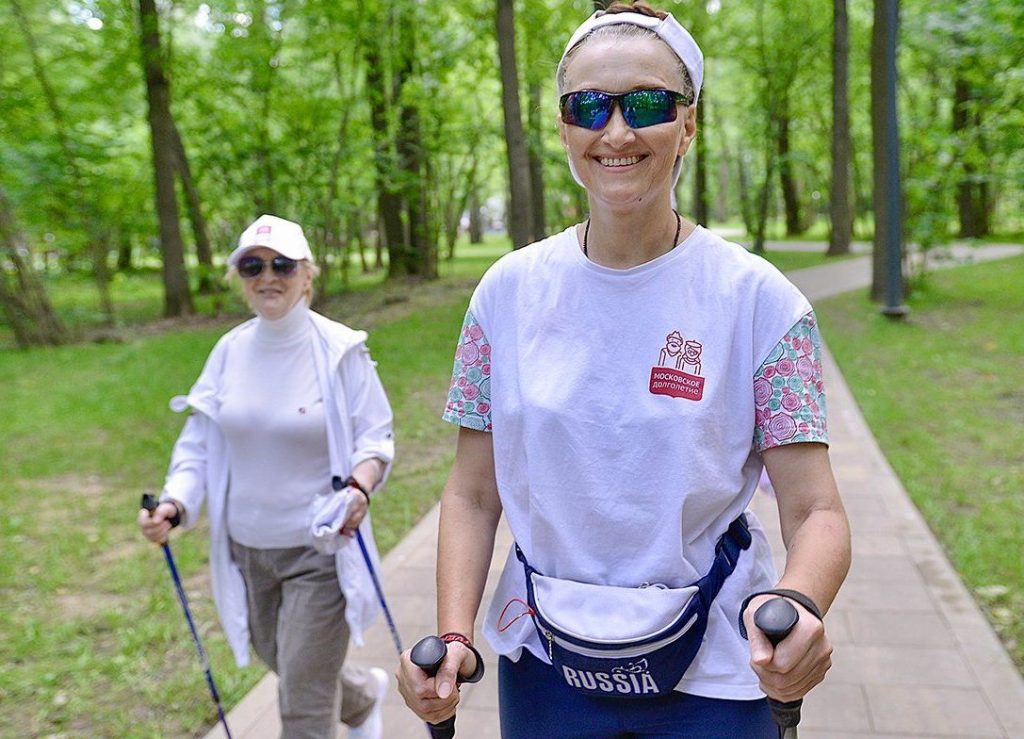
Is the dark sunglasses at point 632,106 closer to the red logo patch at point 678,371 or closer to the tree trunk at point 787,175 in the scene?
the red logo patch at point 678,371

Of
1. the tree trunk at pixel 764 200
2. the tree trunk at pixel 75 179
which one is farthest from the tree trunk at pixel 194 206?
the tree trunk at pixel 764 200

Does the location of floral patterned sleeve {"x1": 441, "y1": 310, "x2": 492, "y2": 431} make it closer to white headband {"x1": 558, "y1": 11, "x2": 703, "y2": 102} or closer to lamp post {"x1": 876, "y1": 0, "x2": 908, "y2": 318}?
white headband {"x1": 558, "y1": 11, "x2": 703, "y2": 102}

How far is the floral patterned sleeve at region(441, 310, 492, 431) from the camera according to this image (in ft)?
6.47

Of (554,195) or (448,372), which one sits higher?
(554,195)

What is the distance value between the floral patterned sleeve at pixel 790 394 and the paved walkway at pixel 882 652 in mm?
2457

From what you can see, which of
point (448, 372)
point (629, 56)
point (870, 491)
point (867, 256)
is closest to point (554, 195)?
point (867, 256)

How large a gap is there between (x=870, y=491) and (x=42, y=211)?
53.3 feet

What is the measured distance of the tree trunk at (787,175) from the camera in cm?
2832

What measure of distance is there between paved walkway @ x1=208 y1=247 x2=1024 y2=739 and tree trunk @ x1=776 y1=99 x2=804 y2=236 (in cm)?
2186

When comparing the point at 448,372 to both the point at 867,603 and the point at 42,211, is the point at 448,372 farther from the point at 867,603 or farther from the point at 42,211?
the point at 42,211

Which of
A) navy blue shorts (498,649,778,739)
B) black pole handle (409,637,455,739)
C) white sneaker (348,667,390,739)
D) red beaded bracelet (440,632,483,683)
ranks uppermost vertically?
black pole handle (409,637,455,739)

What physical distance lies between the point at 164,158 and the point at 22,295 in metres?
3.41

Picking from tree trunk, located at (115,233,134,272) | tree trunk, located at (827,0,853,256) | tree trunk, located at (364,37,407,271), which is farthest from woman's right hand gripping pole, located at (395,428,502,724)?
tree trunk, located at (115,233,134,272)

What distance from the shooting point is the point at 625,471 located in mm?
1720
